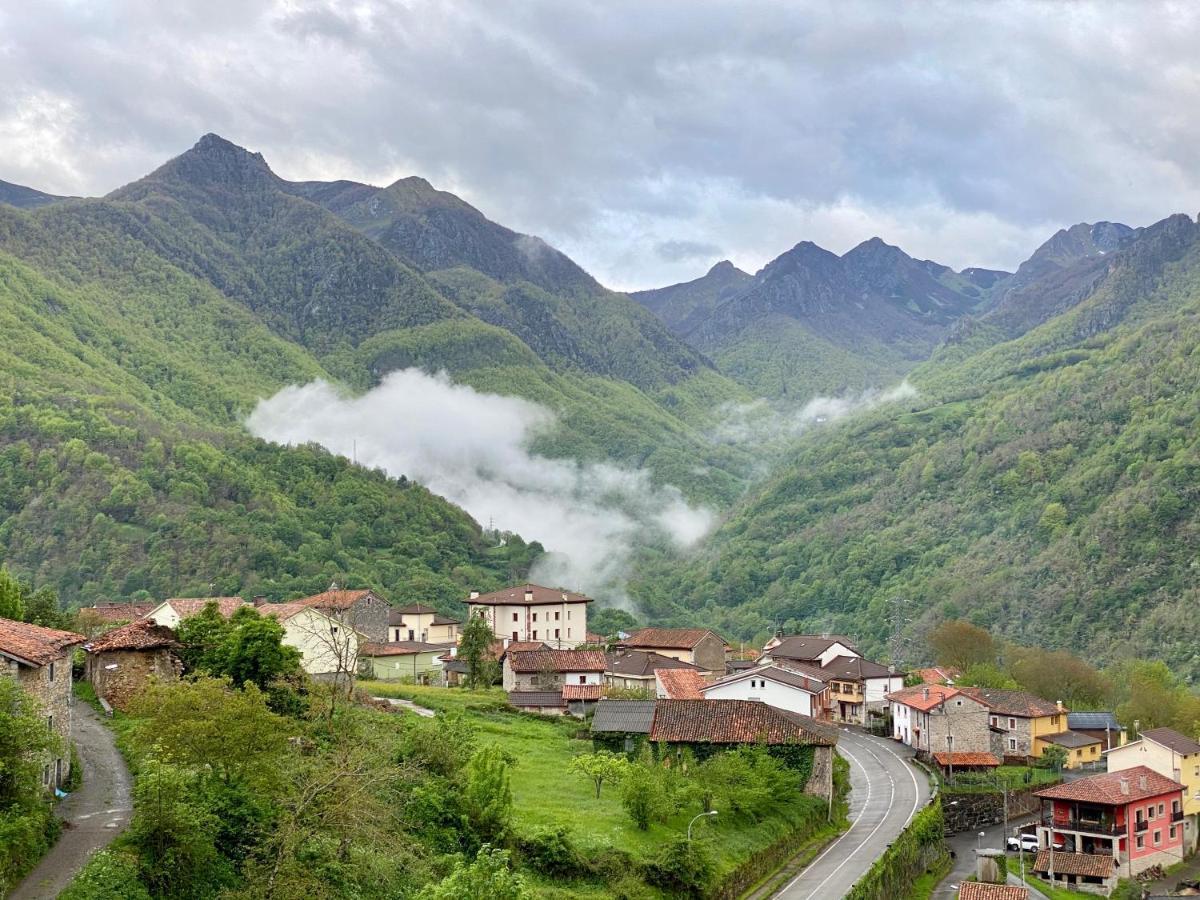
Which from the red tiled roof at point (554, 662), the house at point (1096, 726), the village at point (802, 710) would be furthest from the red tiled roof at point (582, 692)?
the house at point (1096, 726)

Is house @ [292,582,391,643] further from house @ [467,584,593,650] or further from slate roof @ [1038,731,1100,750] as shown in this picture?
slate roof @ [1038,731,1100,750]

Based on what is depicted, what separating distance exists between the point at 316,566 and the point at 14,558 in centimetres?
3451

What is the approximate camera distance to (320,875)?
2966 centimetres

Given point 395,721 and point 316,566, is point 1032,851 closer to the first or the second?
point 395,721

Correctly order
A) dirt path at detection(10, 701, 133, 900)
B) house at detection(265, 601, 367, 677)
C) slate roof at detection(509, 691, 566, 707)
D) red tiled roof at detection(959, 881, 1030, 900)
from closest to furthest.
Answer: dirt path at detection(10, 701, 133, 900) → red tiled roof at detection(959, 881, 1030, 900) → house at detection(265, 601, 367, 677) → slate roof at detection(509, 691, 566, 707)

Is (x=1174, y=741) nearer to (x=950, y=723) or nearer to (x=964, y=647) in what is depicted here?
(x=950, y=723)

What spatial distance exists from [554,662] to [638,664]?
5.92 meters

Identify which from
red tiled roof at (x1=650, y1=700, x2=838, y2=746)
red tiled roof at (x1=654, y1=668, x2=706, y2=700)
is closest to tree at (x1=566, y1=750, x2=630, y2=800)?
red tiled roof at (x1=650, y1=700, x2=838, y2=746)

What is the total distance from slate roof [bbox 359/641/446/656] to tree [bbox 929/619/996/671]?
43.3 meters

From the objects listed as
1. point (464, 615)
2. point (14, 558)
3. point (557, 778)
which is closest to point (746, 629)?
point (464, 615)

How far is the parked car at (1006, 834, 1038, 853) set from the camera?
207 feet

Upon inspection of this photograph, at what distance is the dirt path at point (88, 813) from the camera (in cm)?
2597

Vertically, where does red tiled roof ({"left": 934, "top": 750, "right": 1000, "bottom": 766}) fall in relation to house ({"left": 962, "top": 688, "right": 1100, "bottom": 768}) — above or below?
below

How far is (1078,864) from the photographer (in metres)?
59.8
